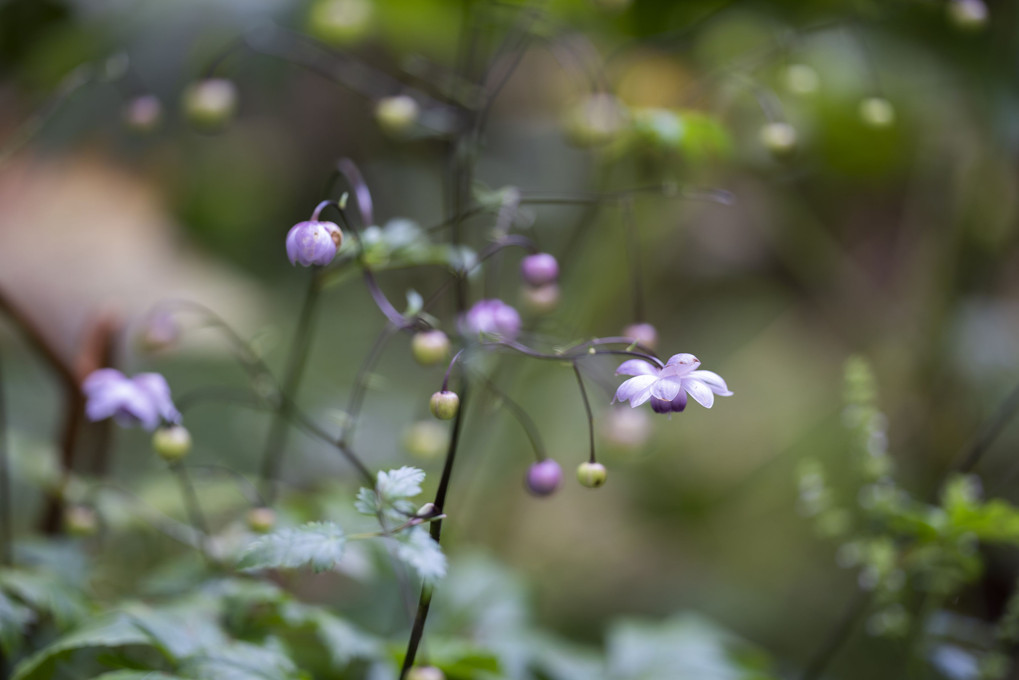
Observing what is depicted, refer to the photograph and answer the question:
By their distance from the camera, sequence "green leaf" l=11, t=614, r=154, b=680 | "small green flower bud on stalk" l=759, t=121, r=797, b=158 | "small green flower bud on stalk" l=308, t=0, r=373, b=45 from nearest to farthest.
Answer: "green leaf" l=11, t=614, r=154, b=680, "small green flower bud on stalk" l=759, t=121, r=797, b=158, "small green flower bud on stalk" l=308, t=0, r=373, b=45

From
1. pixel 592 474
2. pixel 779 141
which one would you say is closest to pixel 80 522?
pixel 592 474

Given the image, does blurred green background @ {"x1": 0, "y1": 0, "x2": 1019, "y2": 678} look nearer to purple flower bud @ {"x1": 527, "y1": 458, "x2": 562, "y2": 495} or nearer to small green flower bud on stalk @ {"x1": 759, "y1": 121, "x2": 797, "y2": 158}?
small green flower bud on stalk @ {"x1": 759, "y1": 121, "x2": 797, "y2": 158}

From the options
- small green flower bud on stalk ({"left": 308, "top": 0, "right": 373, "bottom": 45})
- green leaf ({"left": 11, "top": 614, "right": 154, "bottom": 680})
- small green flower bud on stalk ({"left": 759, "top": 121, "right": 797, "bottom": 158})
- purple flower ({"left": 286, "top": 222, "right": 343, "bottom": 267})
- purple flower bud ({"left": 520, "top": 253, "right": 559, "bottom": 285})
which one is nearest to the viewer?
purple flower ({"left": 286, "top": 222, "right": 343, "bottom": 267})

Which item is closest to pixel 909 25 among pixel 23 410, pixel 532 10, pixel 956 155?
pixel 956 155

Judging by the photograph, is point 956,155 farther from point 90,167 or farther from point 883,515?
point 90,167

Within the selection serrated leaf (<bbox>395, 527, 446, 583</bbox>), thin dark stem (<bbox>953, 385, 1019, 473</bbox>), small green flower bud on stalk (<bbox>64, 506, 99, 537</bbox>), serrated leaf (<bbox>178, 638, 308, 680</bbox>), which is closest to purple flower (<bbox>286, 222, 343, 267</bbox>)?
serrated leaf (<bbox>395, 527, 446, 583</bbox>)

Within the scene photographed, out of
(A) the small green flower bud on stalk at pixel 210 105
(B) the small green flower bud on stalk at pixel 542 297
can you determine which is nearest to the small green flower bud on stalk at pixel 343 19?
(A) the small green flower bud on stalk at pixel 210 105
